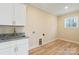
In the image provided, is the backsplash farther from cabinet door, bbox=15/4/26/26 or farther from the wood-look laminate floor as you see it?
the wood-look laminate floor

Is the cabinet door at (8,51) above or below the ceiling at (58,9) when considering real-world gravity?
below

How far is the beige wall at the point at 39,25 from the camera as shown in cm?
229

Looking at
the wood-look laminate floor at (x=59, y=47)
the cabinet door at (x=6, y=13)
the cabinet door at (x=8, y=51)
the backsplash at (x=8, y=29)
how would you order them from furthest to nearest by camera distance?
the wood-look laminate floor at (x=59, y=47)
the backsplash at (x=8, y=29)
the cabinet door at (x=6, y=13)
the cabinet door at (x=8, y=51)

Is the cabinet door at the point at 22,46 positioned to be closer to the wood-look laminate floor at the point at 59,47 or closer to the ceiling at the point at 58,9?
the wood-look laminate floor at the point at 59,47

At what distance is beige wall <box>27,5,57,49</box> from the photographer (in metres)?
2.29

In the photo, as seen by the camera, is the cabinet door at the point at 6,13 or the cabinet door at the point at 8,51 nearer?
the cabinet door at the point at 8,51

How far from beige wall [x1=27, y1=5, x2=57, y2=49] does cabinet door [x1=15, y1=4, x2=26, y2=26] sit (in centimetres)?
15

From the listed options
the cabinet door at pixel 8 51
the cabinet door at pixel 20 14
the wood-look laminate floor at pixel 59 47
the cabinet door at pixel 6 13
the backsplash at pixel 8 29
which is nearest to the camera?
the cabinet door at pixel 8 51

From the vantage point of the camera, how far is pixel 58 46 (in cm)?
259

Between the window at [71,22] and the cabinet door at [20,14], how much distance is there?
1062 millimetres

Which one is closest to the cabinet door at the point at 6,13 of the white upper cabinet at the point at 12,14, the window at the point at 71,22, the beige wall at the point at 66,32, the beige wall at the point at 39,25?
the white upper cabinet at the point at 12,14
